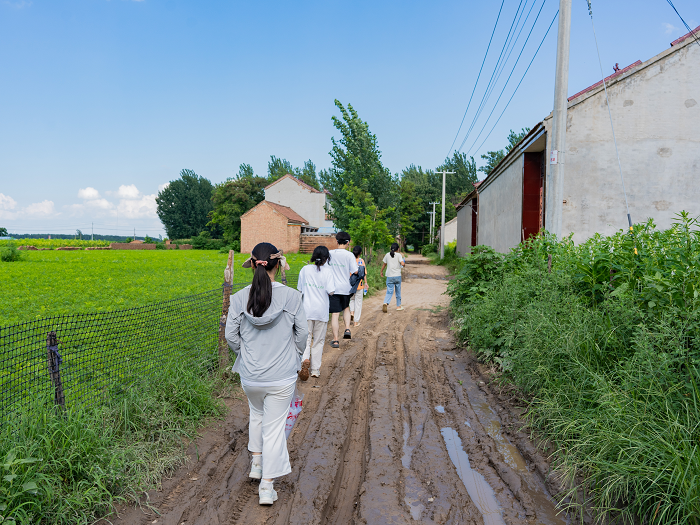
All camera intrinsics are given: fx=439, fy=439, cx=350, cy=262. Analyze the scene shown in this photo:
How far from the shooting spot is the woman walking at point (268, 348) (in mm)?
3275

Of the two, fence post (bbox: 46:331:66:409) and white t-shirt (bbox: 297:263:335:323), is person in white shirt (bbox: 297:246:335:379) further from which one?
fence post (bbox: 46:331:66:409)

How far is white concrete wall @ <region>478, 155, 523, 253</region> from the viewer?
1245cm

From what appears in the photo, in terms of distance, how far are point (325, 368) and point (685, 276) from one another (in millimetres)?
4748

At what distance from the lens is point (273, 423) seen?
134 inches

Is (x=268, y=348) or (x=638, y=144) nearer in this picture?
(x=268, y=348)

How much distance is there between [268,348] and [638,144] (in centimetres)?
1048

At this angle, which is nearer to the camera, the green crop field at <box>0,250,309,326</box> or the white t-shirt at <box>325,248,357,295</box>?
the white t-shirt at <box>325,248,357,295</box>

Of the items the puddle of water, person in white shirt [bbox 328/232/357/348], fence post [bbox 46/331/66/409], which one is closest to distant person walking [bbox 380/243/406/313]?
person in white shirt [bbox 328/232/357/348]

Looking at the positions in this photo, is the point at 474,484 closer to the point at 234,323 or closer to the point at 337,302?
the point at 234,323

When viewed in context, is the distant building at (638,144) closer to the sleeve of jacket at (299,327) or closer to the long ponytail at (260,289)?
the sleeve of jacket at (299,327)

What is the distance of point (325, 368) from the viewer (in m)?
6.84

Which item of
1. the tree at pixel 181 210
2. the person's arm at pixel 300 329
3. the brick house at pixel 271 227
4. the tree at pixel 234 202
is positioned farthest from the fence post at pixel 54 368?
the tree at pixel 181 210

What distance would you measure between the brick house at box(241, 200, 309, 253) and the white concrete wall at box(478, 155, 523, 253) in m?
26.3

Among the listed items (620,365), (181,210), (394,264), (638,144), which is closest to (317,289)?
(620,365)
